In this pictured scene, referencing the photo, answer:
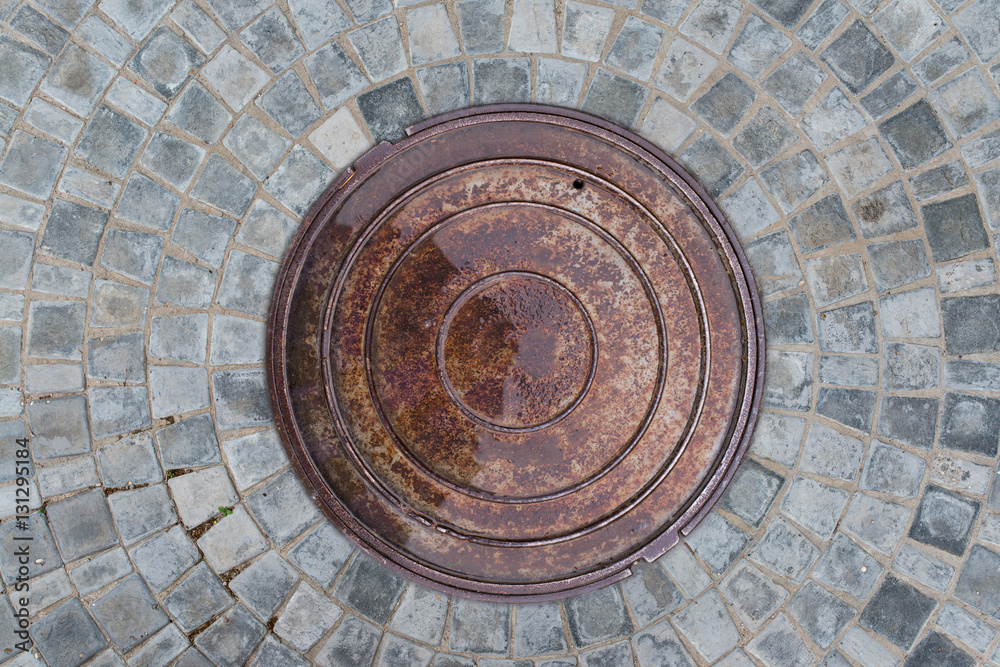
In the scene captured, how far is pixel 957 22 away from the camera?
2.72 m

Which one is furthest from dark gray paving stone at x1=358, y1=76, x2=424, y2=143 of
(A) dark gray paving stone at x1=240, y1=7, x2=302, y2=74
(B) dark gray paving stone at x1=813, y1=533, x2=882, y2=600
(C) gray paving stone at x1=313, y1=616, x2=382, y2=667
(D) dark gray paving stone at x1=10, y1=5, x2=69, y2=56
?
(B) dark gray paving stone at x1=813, y1=533, x2=882, y2=600

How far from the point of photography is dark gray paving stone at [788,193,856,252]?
275 cm

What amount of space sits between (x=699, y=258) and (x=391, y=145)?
1.61 m

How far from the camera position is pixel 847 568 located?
2.80 meters

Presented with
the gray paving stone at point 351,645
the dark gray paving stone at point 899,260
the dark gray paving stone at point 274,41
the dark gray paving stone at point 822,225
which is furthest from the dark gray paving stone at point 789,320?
the dark gray paving stone at point 274,41

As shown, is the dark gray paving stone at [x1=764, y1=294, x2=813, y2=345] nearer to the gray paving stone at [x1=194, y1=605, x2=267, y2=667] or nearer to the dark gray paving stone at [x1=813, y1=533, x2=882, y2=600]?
the dark gray paving stone at [x1=813, y1=533, x2=882, y2=600]

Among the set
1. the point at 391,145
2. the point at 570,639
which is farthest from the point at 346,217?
the point at 570,639

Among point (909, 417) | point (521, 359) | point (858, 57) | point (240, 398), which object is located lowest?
point (240, 398)

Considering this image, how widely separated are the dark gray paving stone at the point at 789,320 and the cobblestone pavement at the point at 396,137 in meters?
0.01

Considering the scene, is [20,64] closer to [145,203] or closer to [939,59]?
[145,203]

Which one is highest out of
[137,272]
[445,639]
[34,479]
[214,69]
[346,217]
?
[214,69]

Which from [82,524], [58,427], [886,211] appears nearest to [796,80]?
[886,211]

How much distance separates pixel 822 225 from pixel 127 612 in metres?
3.88

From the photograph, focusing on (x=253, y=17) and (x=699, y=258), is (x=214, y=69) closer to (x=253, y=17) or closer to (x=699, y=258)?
(x=253, y=17)
